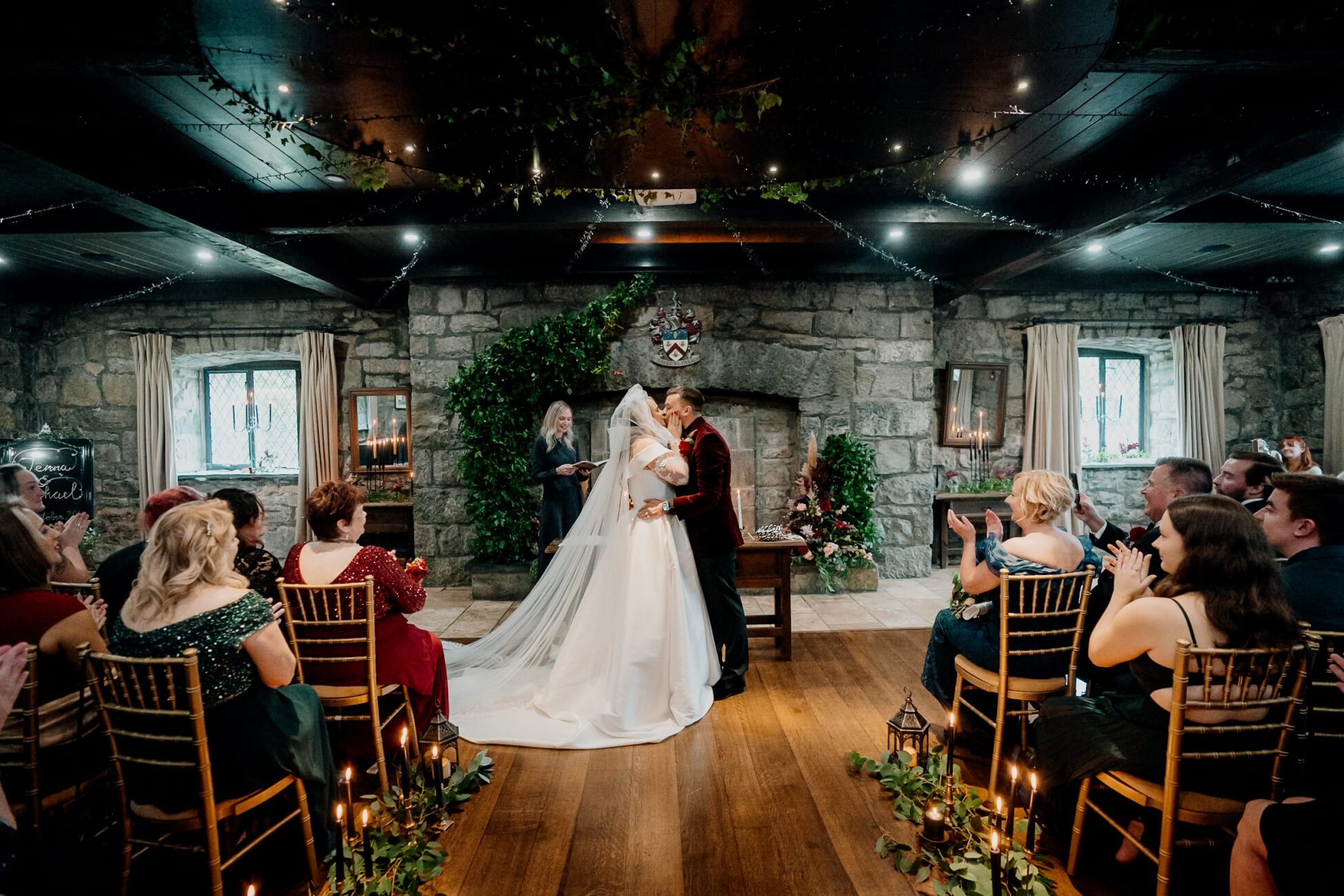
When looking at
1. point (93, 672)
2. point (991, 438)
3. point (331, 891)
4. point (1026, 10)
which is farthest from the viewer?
point (991, 438)

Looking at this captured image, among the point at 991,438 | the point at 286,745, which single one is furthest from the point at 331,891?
the point at 991,438

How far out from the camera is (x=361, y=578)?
2480 mm

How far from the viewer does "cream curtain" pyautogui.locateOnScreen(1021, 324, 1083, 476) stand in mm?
6633

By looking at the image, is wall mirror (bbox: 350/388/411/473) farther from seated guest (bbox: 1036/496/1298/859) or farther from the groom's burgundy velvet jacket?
seated guest (bbox: 1036/496/1298/859)

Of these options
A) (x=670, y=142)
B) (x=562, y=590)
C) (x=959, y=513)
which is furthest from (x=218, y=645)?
(x=959, y=513)

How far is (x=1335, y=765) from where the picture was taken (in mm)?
2027

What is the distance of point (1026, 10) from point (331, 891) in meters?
3.05

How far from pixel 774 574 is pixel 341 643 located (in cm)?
258

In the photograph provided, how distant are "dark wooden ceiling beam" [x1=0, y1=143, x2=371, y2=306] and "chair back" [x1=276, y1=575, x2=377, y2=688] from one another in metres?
2.30

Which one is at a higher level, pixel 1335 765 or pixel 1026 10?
pixel 1026 10

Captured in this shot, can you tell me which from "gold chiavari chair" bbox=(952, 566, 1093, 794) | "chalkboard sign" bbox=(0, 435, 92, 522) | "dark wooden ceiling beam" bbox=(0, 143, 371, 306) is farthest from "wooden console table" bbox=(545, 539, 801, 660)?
"chalkboard sign" bbox=(0, 435, 92, 522)

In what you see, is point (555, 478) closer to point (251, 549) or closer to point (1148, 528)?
point (251, 549)

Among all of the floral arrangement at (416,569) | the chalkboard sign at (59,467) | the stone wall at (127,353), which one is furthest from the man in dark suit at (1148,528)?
the chalkboard sign at (59,467)

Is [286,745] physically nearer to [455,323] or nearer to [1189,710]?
[1189,710]
